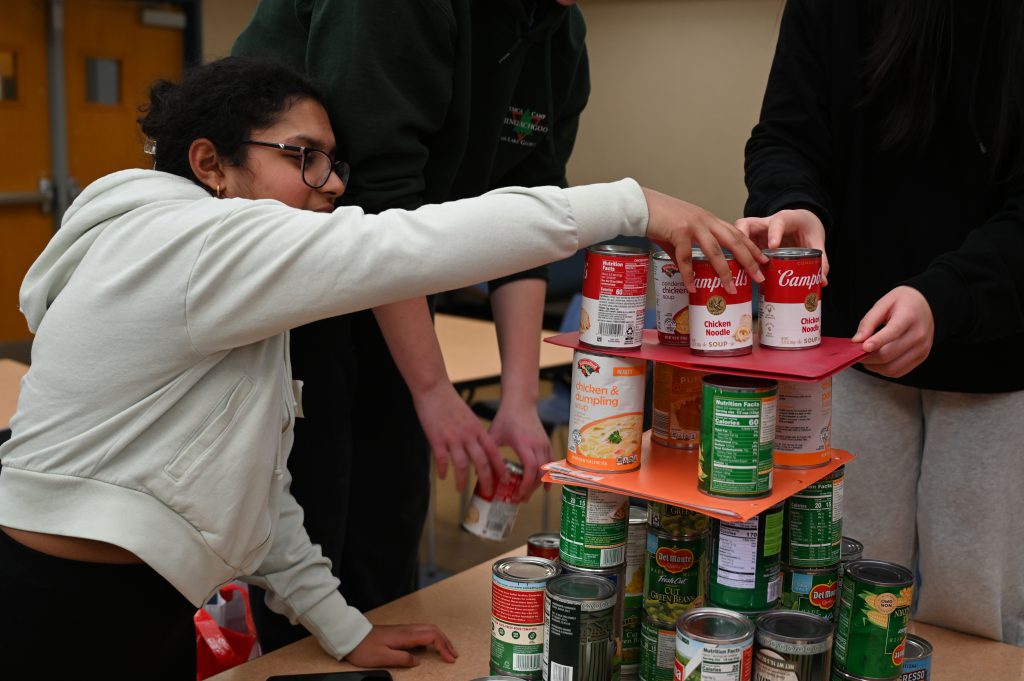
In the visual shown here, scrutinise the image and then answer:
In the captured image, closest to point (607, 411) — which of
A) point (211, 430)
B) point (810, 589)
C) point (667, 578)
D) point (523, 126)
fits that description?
point (667, 578)

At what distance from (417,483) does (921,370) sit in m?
0.87

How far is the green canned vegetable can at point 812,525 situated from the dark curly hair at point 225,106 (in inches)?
33.3

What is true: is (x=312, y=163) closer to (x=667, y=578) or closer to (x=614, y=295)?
(x=614, y=295)

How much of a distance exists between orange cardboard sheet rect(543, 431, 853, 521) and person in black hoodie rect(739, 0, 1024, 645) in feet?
1.11

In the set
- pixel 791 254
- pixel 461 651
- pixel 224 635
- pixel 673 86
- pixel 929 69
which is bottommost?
pixel 224 635

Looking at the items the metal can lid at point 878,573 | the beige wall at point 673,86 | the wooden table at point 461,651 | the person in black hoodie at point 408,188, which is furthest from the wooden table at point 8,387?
the beige wall at point 673,86

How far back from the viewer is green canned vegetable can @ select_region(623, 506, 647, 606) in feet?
4.21

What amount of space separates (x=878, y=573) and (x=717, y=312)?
388mm

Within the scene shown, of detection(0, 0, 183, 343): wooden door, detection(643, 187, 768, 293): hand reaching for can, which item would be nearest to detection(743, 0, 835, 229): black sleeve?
detection(643, 187, 768, 293): hand reaching for can

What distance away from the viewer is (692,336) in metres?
1.19

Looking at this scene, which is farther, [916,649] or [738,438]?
[916,649]

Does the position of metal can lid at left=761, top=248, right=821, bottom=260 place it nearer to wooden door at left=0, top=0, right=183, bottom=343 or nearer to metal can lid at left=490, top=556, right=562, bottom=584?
metal can lid at left=490, top=556, right=562, bottom=584

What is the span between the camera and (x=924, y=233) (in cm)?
159

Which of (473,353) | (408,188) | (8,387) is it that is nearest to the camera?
(408,188)
